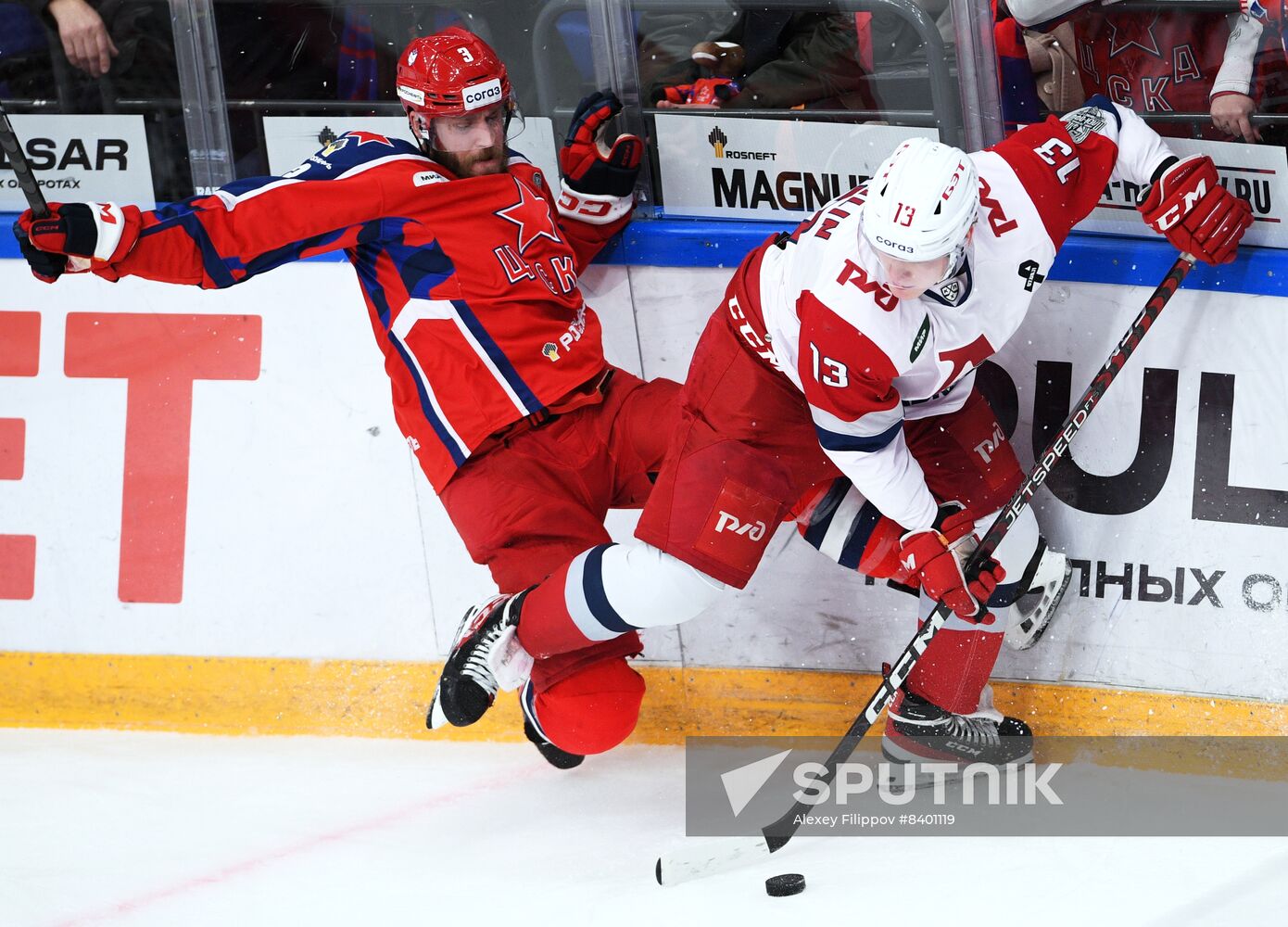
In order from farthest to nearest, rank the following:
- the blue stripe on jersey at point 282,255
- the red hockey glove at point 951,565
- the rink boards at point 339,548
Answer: the rink boards at point 339,548, the blue stripe on jersey at point 282,255, the red hockey glove at point 951,565

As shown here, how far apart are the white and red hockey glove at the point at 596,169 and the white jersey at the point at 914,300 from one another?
0.47 metres

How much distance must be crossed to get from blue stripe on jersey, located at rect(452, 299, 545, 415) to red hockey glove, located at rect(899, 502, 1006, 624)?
2.60 feet

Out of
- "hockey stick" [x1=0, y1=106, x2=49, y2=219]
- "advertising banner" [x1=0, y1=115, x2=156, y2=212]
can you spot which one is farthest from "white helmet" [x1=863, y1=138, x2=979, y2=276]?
"advertising banner" [x1=0, y1=115, x2=156, y2=212]

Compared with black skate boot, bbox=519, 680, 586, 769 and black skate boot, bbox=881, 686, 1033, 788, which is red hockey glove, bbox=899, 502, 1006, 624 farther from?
black skate boot, bbox=519, 680, 586, 769

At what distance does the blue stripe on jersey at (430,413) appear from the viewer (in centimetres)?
287

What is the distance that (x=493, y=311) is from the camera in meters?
2.85

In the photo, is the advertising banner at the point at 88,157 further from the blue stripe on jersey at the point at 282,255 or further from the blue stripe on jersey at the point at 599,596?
the blue stripe on jersey at the point at 599,596

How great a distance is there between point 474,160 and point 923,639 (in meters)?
1.26

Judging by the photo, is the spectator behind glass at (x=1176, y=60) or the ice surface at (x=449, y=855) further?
the spectator behind glass at (x=1176, y=60)

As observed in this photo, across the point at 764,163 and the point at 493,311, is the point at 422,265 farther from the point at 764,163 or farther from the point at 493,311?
the point at 764,163

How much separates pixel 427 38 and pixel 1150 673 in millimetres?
1890

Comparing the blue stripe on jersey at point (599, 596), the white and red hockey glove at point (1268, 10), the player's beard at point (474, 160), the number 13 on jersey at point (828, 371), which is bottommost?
the blue stripe on jersey at point (599, 596)

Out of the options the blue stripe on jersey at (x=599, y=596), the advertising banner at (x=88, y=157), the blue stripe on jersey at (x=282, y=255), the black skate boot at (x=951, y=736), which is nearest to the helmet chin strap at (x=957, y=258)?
the blue stripe on jersey at (x=599, y=596)

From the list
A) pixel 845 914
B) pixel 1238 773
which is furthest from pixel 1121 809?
pixel 845 914
